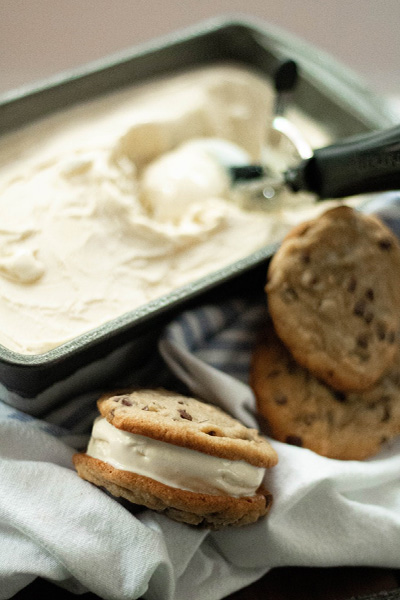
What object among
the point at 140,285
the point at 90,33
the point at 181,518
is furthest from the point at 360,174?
the point at 90,33

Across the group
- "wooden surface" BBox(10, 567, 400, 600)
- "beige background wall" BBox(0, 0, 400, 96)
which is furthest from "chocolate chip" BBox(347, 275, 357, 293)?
"beige background wall" BBox(0, 0, 400, 96)

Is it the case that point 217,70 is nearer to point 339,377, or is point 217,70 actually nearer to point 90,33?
point 90,33

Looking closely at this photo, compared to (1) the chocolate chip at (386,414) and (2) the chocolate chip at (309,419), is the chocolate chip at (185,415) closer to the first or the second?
(2) the chocolate chip at (309,419)

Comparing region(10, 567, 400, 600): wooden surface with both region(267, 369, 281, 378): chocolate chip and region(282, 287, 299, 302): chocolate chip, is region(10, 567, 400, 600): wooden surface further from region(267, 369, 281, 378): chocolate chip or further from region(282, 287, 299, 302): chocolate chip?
region(282, 287, 299, 302): chocolate chip

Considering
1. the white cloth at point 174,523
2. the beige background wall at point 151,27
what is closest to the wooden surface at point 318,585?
the white cloth at point 174,523

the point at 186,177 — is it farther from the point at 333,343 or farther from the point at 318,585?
the point at 318,585

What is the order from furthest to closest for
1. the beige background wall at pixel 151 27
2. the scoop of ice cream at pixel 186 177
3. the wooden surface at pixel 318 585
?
the beige background wall at pixel 151 27
the scoop of ice cream at pixel 186 177
the wooden surface at pixel 318 585
